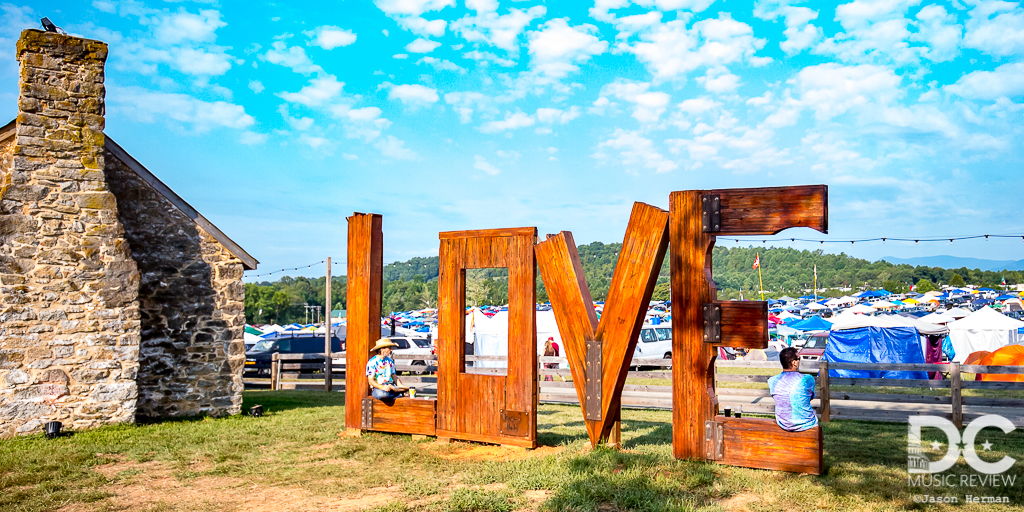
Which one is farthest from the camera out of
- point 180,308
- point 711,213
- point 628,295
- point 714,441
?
point 180,308

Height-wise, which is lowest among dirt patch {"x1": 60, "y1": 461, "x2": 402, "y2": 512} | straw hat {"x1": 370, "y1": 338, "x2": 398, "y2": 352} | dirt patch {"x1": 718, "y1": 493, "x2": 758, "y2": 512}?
dirt patch {"x1": 60, "y1": 461, "x2": 402, "y2": 512}

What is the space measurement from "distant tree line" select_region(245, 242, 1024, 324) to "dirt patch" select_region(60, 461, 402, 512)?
69225 mm

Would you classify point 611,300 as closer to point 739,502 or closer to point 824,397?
point 739,502

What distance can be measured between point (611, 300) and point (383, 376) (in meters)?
3.70

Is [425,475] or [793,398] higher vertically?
[793,398]

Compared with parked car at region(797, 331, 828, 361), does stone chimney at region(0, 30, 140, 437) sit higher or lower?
higher

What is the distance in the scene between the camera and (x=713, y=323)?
22.7 ft

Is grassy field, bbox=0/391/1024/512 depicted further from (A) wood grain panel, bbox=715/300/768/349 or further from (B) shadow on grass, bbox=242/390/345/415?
(B) shadow on grass, bbox=242/390/345/415

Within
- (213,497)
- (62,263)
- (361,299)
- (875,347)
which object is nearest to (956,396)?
(361,299)

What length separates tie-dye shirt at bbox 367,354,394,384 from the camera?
9.62 metres

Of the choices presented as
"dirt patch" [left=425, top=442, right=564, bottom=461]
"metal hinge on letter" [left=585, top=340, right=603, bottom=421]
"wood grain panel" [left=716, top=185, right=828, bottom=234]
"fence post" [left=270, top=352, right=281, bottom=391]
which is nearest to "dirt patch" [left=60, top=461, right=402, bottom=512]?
"dirt patch" [left=425, top=442, right=564, bottom=461]

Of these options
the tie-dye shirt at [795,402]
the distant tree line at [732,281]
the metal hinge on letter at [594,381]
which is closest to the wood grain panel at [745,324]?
the tie-dye shirt at [795,402]

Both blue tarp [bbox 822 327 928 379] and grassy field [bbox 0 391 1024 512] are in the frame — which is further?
blue tarp [bbox 822 327 928 379]

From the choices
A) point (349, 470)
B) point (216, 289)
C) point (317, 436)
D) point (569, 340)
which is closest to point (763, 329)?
point (569, 340)
